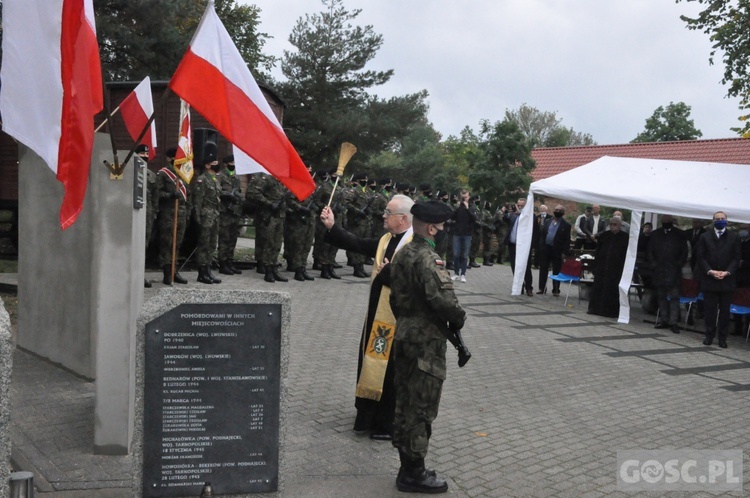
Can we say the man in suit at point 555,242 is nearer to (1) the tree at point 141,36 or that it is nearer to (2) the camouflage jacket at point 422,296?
(2) the camouflage jacket at point 422,296

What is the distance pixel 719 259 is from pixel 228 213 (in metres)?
8.92

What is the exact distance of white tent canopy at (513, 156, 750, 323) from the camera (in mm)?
12375

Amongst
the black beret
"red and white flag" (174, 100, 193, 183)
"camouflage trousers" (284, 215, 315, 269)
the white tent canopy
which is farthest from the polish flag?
"camouflage trousers" (284, 215, 315, 269)

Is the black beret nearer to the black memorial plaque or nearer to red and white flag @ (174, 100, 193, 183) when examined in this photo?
the black memorial plaque

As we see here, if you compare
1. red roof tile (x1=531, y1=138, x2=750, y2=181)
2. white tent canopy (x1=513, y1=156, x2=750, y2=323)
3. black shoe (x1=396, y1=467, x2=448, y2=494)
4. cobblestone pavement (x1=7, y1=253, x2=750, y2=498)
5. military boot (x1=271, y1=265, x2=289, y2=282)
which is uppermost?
red roof tile (x1=531, y1=138, x2=750, y2=181)

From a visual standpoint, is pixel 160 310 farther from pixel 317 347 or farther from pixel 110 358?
pixel 317 347

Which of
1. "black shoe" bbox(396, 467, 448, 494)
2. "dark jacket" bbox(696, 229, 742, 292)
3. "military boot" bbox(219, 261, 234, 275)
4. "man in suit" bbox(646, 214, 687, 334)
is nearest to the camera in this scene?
"black shoe" bbox(396, 467, 448, 494)

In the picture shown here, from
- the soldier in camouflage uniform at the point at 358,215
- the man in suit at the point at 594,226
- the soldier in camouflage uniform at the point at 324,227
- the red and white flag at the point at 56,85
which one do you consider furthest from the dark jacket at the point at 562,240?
the red and white flag at the point at 56,85

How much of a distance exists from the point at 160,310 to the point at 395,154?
75.2m

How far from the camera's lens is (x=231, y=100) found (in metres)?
5.09

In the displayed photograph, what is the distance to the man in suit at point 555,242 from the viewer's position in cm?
1620

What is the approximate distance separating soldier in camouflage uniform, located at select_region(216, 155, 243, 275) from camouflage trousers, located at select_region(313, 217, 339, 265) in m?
2.16

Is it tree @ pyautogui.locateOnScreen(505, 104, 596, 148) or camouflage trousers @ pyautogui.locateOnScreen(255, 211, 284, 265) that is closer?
camouflage trousers @ pyautogui.locateOnScreen(255, 211, 284, 265)

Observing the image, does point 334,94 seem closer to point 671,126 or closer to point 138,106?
point 138,106
